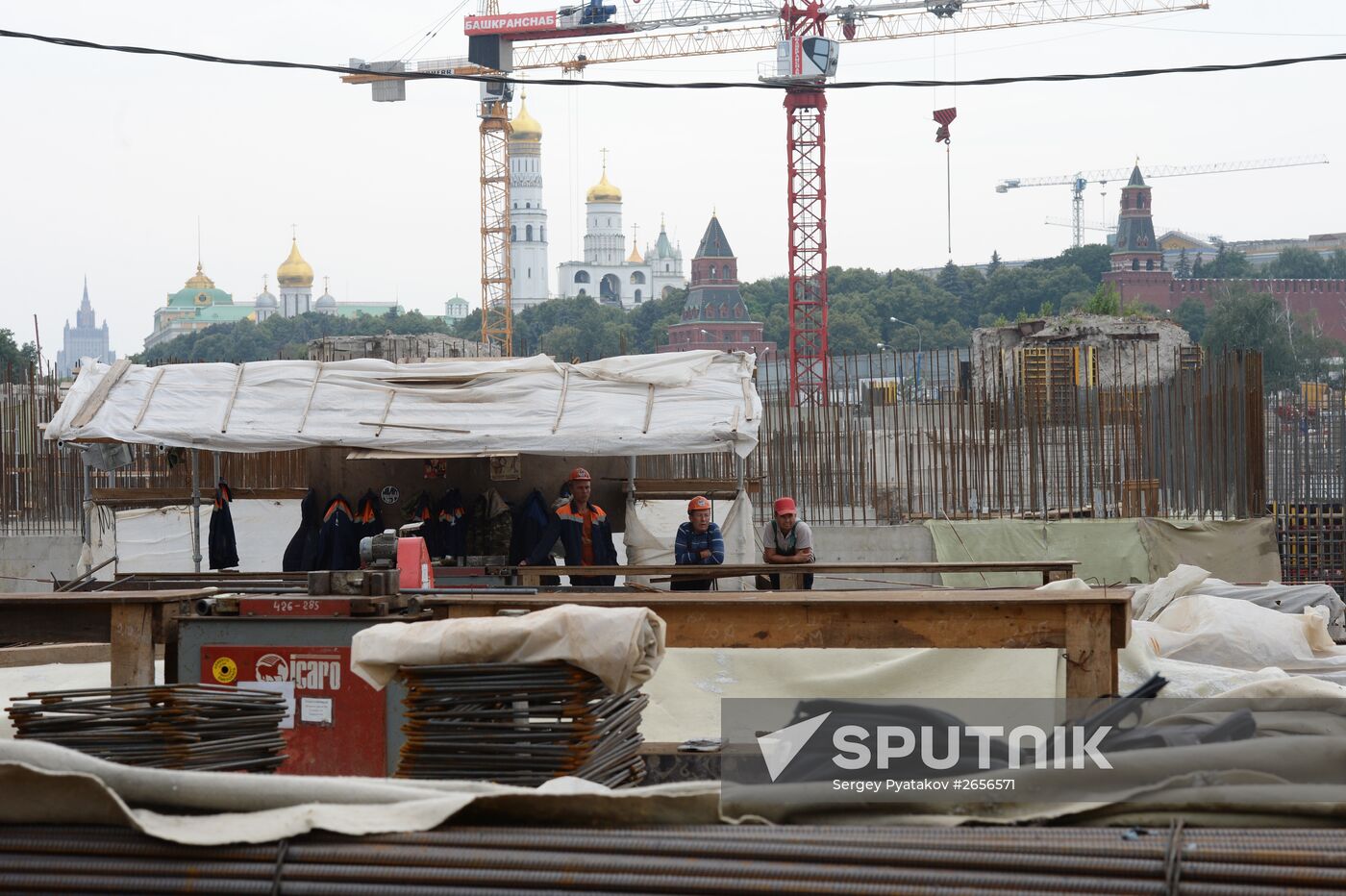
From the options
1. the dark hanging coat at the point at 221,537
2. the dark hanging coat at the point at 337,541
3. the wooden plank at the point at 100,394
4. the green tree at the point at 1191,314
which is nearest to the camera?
the wooden plank at the point at 100,394

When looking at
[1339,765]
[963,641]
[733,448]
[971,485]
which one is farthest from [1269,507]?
[1339,765]

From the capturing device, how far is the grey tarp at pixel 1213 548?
1833cm

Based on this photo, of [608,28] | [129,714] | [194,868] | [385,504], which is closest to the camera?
[194,868]

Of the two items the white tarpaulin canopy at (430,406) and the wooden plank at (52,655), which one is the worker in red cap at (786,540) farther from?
the wooden plank at (52,655)

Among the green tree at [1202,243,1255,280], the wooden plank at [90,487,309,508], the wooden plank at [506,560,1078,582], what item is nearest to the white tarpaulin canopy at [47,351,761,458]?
the wooden plank at [90,487,309,508]

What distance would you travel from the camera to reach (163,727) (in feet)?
15.7

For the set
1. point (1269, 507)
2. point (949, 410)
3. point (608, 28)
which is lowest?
point (1269, 507)

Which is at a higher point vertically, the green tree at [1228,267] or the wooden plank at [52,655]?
the green tree at [1228,267]

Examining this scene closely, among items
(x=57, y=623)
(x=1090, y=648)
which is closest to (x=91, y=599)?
(x=57, y=623)

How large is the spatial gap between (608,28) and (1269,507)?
91.6 meters

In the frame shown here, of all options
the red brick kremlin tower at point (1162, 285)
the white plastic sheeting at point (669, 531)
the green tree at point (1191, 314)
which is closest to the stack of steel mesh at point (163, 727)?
the white plastic sheeting at point (669, 531)

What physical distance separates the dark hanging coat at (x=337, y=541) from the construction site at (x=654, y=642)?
0.04m

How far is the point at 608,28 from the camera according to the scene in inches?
4149

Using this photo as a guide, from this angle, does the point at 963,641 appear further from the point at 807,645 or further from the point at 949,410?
the point at 949,410
